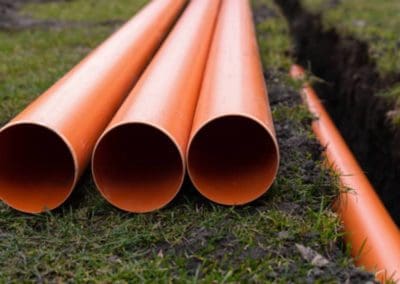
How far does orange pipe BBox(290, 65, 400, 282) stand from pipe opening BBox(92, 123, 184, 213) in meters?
0.81

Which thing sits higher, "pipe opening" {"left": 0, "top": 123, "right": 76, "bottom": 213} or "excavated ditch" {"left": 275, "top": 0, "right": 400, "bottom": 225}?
"pipe opening" {"left": 0, "top": 123, "right": 76, "bottom": 213}

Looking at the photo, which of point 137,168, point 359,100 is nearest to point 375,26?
point 359,100

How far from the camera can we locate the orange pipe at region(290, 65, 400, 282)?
2611 mm

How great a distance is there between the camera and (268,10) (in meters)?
8.00

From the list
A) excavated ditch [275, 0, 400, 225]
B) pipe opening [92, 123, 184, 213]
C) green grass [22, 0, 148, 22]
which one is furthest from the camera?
green grass [22, 0, 148, 22]

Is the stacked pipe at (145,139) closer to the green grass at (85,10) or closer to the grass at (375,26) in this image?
the grass at (375,26)

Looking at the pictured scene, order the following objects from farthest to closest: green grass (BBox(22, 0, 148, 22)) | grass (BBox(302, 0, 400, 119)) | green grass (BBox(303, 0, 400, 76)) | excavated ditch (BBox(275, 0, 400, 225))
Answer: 1. green grass (BBox(22, 0, 148, 22))
2. green grass (BBox(303, 0, 400, 76))
3. grass (BBox(302, 0, 400, 119))
4. excavated ditch (BBox(275, 0, 400, 225))

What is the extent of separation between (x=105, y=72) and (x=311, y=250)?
1.54 meters

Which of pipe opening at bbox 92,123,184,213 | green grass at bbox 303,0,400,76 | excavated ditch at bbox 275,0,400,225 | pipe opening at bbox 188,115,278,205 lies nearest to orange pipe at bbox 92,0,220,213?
pipe opening at bbox 92,123,184,213

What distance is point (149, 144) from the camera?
2973mm

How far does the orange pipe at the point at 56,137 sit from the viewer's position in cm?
262

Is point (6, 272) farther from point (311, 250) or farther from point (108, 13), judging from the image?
point (108, 13)

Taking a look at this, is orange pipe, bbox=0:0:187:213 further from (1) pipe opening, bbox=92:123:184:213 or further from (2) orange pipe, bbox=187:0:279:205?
(2) orange pipe, bbox=187:0:279:205

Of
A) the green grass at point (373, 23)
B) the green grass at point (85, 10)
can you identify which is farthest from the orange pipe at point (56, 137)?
the green grass at point (85, 10)
